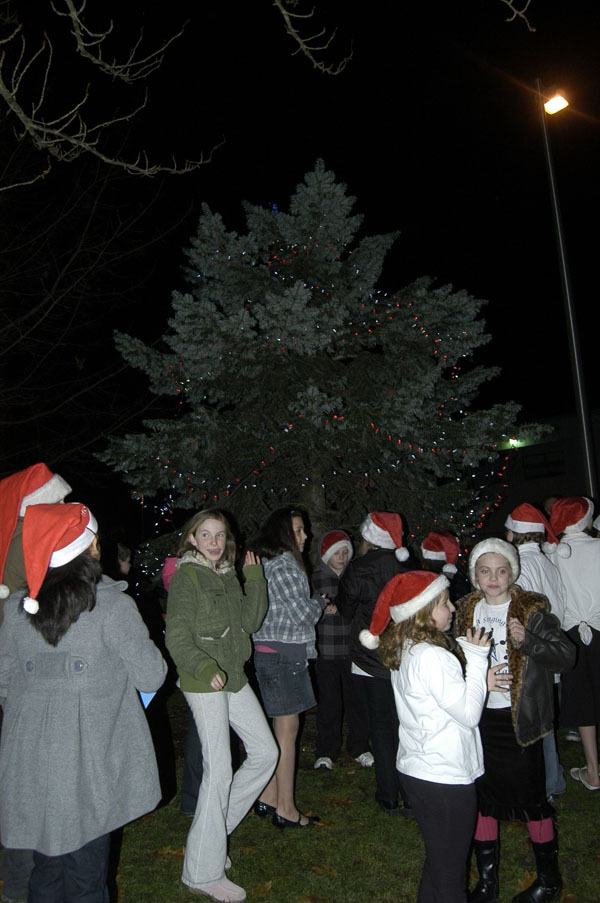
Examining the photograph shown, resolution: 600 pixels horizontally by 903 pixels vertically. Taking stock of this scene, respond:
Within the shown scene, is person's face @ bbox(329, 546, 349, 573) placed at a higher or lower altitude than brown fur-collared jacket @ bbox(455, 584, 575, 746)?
higher

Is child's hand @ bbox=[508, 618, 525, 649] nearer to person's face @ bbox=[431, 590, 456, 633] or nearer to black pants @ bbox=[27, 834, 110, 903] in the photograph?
person's face @ bbox=[431, 590, 456, 633]

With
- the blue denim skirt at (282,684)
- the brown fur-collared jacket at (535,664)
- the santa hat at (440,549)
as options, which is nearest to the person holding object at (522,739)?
the brown fur-collared jacket at (535,664)

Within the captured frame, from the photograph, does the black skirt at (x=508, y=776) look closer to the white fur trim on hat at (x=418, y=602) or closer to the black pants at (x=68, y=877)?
the white fur trim on hat at (x=418, y=602)

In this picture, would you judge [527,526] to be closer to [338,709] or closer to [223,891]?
[338,709]

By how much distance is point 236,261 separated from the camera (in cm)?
925

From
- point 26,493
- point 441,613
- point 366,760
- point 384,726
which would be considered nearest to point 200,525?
point 26,493

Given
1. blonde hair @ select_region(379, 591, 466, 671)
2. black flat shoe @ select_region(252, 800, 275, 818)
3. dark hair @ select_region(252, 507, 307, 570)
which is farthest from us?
black flat shoe @ select_region(252, 800, 275, 818)

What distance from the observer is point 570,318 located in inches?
440

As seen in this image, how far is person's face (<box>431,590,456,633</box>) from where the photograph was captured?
3.78 metres

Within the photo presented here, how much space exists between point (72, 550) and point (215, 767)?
5.61ft

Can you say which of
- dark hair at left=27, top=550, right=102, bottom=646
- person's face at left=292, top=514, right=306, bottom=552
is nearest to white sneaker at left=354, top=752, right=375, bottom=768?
person's face at left=292, top=514, right=306, bottom=552

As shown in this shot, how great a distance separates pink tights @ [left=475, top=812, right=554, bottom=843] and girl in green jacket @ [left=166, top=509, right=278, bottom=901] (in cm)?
121

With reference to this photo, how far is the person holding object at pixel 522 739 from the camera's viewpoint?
156 inches

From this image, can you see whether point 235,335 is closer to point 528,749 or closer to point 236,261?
point 236,261
